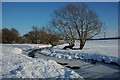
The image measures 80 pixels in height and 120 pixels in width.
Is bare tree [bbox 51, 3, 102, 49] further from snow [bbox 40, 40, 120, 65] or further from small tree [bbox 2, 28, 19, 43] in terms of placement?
small tree [bbox 2, 28, 19, 43]

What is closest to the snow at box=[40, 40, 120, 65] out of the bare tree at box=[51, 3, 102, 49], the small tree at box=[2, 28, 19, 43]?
the bare tree at box=[51, 3, 102, 49]

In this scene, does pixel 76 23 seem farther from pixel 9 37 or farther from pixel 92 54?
pixel 9 37

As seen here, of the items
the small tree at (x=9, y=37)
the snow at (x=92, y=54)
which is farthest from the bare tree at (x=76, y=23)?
the small tree at (x=9, y=37)

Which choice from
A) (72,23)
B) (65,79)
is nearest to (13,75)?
(65,79)

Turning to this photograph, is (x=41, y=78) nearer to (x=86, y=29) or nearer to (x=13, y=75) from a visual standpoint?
(x=13, y=75)

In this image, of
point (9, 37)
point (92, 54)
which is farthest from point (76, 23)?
point (9, 37)

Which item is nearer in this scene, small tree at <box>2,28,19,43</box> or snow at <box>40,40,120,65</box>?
snow at <box>40,40,120,65</box>

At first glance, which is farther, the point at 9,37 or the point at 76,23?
the point at 9,37

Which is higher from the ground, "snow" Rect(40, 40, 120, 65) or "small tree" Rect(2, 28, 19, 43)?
"small tree" Rect(2, 28, 19, 43)

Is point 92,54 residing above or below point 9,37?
below

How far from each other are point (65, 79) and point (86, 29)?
25410 millimetres

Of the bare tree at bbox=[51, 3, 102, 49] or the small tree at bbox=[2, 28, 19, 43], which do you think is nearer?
the bare tree at bbox=[51, 3, 102, 49]

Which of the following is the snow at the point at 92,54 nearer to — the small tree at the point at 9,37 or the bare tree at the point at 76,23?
the bare tree at the point at 76,23

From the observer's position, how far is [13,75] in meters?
8.65
